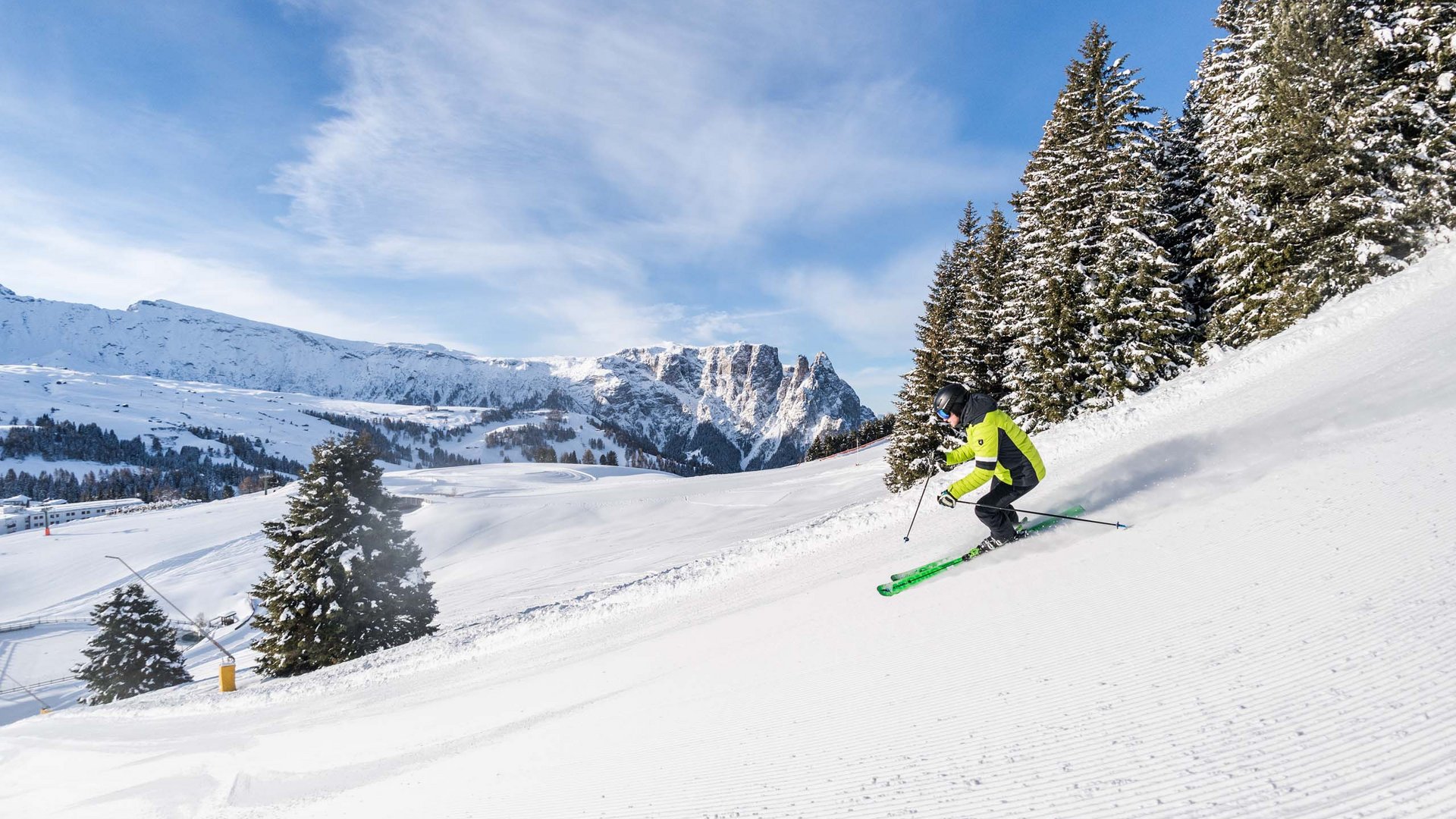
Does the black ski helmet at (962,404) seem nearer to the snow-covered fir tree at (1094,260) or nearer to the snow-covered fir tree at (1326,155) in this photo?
the snow-covered fir tree at (1094,260)

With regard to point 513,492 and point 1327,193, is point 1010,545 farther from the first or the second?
point 513,492

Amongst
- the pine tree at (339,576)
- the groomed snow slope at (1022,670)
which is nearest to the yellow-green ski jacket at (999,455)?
the groomed snow slope at (1022,670)

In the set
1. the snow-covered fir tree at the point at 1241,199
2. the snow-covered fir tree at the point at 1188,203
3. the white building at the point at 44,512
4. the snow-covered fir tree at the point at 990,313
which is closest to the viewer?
the snow-covered fir tree at the point at 1241,199

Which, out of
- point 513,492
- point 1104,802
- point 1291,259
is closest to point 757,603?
point 1104,802

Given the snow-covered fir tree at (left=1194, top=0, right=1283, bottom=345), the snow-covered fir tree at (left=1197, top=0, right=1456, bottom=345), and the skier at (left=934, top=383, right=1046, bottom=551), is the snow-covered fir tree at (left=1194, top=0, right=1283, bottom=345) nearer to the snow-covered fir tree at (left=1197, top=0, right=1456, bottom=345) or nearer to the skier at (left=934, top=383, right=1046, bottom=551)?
the snow-covered fir tree at (left=1197, top=0, right=1456, bottom=345)

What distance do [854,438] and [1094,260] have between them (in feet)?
234

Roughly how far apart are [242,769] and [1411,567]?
46.6 feet

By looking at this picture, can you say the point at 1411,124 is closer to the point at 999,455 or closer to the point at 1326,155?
the point at 1326,155

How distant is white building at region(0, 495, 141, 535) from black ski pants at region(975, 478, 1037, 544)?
561ft

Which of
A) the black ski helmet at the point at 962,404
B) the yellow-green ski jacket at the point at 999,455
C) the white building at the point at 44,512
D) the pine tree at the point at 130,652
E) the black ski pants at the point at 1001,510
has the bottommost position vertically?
the pine tree at the point at 130,652

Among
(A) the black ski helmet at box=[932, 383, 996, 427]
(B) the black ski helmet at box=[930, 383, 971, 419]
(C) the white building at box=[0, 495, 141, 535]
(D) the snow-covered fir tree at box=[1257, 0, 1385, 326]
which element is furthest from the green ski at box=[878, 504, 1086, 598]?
(C) the white building at box=[0, 495, 141, 535]

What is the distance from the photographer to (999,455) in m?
7.37

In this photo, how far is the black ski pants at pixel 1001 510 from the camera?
7.41 m

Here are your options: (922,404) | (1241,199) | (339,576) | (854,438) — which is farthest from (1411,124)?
(854,438)
